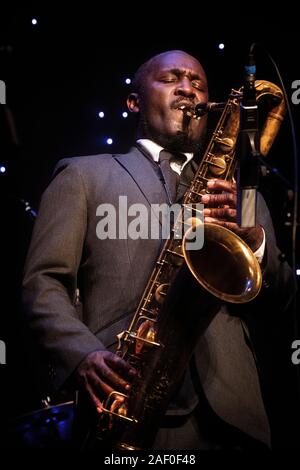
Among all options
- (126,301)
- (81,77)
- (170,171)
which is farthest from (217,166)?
(81,77)

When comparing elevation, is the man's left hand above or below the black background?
below

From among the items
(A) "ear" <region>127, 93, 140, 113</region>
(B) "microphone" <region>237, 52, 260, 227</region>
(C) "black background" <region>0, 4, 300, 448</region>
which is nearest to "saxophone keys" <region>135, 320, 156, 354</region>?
(B) "microphone" <region>237, 52, 260, 227</region>

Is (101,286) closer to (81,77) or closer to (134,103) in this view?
(134,103)

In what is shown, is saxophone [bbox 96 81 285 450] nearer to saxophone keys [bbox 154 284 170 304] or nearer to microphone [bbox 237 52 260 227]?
saxophone keys [bbox 154 284 170 304]

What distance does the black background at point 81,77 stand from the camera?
4.25m

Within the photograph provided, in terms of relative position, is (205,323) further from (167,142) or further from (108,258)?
(167,142)

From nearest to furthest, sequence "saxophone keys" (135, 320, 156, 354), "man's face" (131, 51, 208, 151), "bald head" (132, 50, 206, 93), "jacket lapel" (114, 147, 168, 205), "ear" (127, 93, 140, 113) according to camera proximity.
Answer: "saxophone keys" (135, 320, 156, 354) → "jacket lapel" (114, 147, 168, 205) → "man's face" (131, 51, 208, 151) → "bald head" (132, 50, 206, 93) → "ear" (127, 93, 140, 113)

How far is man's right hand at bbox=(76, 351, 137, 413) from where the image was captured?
103 inches

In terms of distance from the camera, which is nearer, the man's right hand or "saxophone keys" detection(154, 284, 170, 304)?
the man's right hand

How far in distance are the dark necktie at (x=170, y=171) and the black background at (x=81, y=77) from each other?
80 centimetres

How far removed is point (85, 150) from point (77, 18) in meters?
1.01

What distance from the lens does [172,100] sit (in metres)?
3.77

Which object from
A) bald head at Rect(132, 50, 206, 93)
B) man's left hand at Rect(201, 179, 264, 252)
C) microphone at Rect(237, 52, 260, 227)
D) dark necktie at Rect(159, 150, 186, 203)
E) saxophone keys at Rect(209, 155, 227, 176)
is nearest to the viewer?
microphone at Rect(237, 52, 260, 227)

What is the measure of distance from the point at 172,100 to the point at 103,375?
6.24ft
